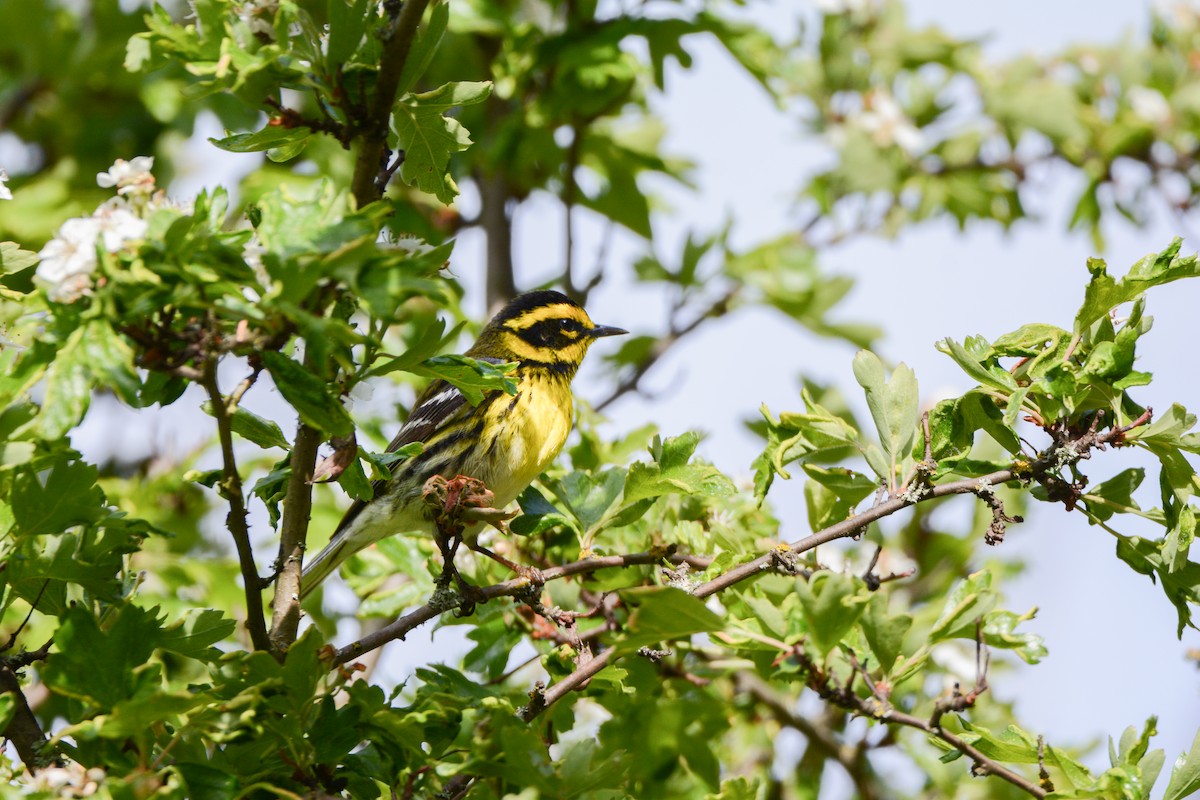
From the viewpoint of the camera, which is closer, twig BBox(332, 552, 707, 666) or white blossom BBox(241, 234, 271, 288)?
white blossom BBox(241, 234, 271, 288)

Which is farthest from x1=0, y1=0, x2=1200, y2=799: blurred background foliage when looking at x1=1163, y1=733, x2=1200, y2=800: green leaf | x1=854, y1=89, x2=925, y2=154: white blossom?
x1=854, y1=89, x2=925, y2=154: white blossom

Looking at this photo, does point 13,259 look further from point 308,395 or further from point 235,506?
point 308,395

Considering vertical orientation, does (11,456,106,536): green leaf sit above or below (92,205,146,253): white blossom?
below


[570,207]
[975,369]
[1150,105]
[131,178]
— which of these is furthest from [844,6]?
[131,178]

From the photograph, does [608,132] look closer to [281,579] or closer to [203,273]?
[281,579]

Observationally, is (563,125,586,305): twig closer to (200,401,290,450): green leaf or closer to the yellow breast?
the yellow breast

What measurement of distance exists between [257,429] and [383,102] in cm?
62

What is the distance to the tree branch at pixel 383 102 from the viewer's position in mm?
2082

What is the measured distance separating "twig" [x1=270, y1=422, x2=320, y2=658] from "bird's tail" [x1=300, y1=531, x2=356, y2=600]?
3.65ft

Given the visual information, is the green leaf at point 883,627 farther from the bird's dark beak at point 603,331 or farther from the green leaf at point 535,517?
the bird's dark beak at point 603,331

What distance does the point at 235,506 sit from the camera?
207 cm

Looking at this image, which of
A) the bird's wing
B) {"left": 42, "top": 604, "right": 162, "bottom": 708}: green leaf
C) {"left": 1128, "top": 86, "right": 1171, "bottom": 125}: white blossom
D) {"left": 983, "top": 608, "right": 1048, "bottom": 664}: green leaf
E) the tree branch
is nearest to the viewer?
{"left": 42, "top": 604, "right": 162, "bottom": 708}: green leaf

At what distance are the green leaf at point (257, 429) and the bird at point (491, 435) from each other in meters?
1.15

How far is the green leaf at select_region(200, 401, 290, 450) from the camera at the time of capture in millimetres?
2234
